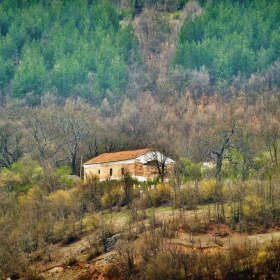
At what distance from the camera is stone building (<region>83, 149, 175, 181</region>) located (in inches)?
2151

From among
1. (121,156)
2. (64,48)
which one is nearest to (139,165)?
(121,156)

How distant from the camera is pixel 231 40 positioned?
12475 centimetres

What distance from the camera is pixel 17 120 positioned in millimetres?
76625

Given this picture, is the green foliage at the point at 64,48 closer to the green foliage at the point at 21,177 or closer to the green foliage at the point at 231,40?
the green foliage at the point at 231,40

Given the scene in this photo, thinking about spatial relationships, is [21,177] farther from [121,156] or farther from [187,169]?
[187,169]

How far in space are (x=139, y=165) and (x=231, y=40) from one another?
244ft

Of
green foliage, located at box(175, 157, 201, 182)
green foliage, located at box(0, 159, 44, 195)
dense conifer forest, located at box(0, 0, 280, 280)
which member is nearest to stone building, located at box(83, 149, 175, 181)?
green foliage, located at box(175, 157, 201, 182)

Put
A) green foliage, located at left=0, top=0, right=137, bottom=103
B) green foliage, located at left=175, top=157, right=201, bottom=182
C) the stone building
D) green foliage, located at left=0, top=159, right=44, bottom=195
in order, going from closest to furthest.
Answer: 1. green foliage, located at left=175, top=157, right=201, bottom=182
2. the stone building
3. green foliage, located at left=0, top=159, right=44, bottom=195
4. green foliage, located at left=0, top=0, right=137, bottom=103

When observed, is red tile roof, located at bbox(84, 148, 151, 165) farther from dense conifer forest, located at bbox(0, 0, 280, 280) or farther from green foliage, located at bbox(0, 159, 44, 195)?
green foliage, located at bbox(0, 159, 44, 195)

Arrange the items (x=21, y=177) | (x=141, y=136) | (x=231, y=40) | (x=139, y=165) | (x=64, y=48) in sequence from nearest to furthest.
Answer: (x=139, y=165) < (x=21, y=177) < (x=141, y=136) < (x=231, y=40) < (x=64, y=48)

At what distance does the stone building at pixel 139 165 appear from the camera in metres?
54.6

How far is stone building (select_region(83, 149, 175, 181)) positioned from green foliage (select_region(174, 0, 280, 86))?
5639 cm

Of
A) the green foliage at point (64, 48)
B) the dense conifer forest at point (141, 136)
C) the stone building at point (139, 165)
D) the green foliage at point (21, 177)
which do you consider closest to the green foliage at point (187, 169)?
the dense conifer forest at point (141, 136)

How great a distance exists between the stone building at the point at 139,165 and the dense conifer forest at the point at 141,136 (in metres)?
1.16
